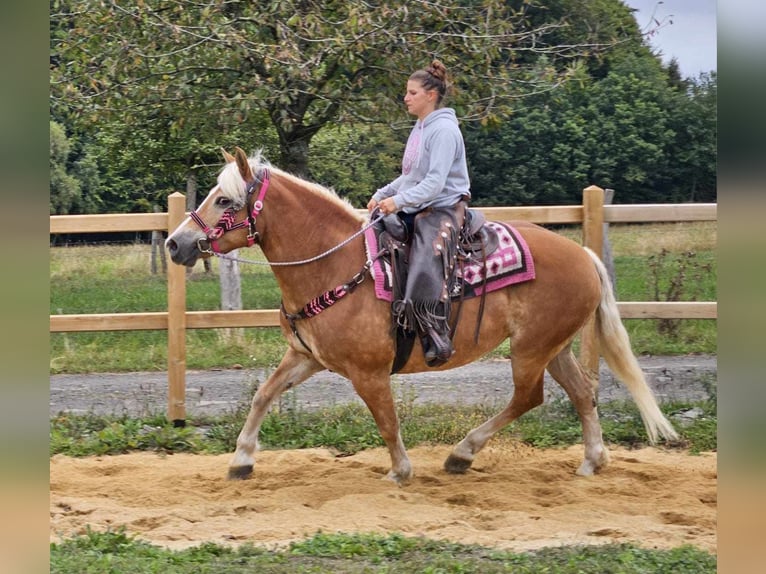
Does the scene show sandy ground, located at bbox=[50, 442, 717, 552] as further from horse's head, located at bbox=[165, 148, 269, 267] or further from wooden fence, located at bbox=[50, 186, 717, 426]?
horse's head, located at bbox=[165, 148, 269, 267]

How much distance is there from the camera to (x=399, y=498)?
19.2 ft

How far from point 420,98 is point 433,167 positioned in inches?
20.5

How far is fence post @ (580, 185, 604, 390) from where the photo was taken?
7.63 m

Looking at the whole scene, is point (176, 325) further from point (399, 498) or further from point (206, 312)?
point (399, 498)

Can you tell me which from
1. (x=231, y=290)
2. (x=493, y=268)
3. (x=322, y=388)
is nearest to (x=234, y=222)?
(x=493, y=268)

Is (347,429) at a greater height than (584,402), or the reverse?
(584,402)

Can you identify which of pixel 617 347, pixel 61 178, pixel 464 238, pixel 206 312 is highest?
pixel 61 178

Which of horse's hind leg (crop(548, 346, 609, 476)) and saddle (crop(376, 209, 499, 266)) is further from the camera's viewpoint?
horse's hind leg (crop(548, 346, 609, 476))

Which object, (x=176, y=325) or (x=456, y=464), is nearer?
(x=456, y=464)

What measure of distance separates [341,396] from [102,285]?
855 cm

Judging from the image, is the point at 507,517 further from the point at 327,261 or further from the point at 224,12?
the point at 224,12

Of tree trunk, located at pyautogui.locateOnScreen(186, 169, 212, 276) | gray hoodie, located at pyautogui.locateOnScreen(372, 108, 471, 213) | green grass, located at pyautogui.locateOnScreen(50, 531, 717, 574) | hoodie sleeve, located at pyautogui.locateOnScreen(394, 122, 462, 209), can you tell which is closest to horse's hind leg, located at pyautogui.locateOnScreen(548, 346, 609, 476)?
gray hoodie, located at pyautogui.locateOnScreen(372, 108, 471, 213)

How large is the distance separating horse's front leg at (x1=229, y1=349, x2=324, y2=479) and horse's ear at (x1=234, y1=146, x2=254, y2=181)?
1.30 meters

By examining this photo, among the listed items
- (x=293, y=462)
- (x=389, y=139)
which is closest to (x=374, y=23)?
(x=293, y=462)
